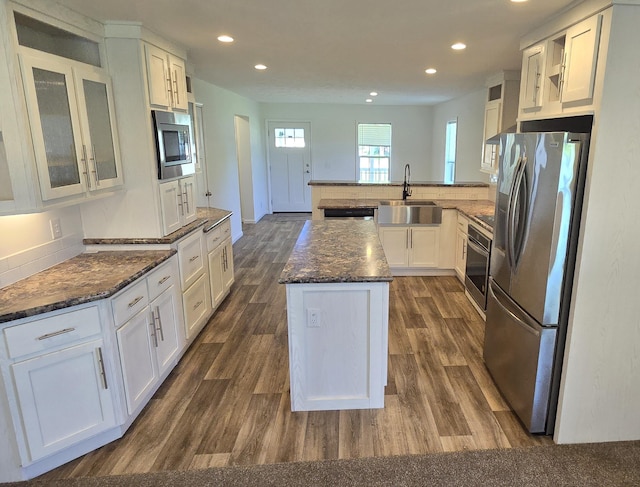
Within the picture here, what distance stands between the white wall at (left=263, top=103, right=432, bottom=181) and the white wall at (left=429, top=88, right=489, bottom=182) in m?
0.74

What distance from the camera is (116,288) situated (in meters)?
2.16

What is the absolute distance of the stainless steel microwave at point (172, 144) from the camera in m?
2.86

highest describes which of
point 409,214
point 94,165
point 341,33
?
point 341,33

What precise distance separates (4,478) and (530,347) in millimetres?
2872

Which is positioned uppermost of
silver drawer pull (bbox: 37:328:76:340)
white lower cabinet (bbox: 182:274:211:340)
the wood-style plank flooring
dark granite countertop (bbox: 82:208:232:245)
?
dark granite countertop (bbox: 82:208:232:245)

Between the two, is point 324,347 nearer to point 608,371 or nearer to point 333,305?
point 333,305

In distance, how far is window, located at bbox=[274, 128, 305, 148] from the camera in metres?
9.00

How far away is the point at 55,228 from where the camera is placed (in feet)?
8.59

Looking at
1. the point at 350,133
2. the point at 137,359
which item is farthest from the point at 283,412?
the point at 350,133

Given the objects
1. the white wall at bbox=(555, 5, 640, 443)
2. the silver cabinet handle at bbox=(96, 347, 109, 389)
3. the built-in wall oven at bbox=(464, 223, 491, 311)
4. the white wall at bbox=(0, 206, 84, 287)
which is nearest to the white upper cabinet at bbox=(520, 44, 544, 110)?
the white wall at bbox=(555, 5, 640, 443)

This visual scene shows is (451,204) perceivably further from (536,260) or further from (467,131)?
(536,260)

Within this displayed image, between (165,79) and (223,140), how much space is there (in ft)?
10.5

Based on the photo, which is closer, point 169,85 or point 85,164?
point 85,164

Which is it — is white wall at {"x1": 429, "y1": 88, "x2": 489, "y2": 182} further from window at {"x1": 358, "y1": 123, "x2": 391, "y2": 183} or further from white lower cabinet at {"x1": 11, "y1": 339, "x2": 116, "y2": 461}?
white lower cabinet at {"x1": 11, "y1": 339, "x2": 116, "y2": 461}
